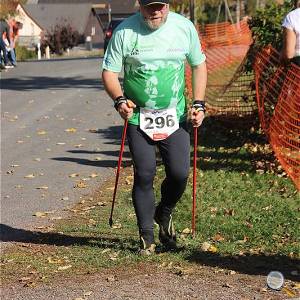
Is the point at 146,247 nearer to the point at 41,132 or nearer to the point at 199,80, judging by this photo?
the point at 199,80

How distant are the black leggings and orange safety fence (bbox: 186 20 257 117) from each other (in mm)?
4879

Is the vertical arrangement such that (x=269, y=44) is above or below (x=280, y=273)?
above

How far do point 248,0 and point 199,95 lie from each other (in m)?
60.3

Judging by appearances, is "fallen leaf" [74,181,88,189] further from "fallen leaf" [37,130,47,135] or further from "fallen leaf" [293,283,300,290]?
"fallen leaf" [293,283,300,290]

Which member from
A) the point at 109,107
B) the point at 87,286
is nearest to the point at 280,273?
the point at 87,286

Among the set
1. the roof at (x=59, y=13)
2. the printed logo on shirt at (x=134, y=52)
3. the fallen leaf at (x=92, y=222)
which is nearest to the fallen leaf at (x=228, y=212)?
the fallen leaf at (x=92, y=222)

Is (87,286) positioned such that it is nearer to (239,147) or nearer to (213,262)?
(213,262)

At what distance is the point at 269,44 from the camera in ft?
33.6

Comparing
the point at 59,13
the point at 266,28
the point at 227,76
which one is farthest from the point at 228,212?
the point at 59,13

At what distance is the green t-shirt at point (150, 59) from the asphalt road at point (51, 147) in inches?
81.1

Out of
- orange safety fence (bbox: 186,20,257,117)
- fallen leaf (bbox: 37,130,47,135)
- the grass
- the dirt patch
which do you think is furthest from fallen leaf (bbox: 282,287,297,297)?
fallen leaf (bbox: 37,130,47,135)

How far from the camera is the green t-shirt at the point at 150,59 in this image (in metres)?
5.57

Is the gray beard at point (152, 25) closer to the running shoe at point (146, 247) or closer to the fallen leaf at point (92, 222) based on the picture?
the running shoe at point (146, 247)

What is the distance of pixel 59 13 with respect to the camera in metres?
102
